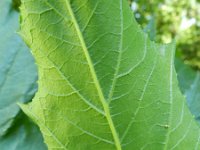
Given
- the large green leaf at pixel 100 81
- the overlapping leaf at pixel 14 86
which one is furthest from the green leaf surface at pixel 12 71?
the large green leaf at pixel 100 81

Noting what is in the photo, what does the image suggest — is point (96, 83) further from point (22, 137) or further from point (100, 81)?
point (22, 137)

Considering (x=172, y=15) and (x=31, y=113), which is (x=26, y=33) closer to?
(x=31, y=113)

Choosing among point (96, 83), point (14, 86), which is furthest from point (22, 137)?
point (96, 83)

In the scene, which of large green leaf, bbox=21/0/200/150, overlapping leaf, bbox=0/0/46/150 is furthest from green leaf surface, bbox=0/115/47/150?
large green leaf, bbox=21/0/200/150

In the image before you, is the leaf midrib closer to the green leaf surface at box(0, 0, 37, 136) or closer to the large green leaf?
the large green leaf

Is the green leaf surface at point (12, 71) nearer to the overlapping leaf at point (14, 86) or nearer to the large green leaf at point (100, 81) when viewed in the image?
the overlapping leaf at point (14, 86)

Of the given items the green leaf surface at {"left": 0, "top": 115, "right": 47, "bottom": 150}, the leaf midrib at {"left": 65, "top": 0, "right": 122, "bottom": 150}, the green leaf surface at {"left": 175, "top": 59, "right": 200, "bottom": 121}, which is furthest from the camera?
the green leaf surface at {"left": 175, "top": 59, "right": 200, "bottom": 121}
